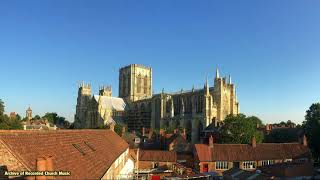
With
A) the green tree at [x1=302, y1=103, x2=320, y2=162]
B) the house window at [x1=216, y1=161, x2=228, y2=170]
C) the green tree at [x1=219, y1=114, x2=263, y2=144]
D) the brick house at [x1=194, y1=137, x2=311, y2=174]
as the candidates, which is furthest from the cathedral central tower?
the house window at [x1=216, y1=161, x2=228, y2=170]

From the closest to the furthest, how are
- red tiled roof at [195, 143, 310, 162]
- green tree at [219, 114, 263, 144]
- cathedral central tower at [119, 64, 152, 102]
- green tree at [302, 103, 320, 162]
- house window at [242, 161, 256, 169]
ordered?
red tiled roof at [195, 143, 310, 162] < house window at [242, 161, 256, 169] < green tree at [302, 103, 320, 162] < green tree at [219, 114, 263, 144] < cathedral central tower at [119, 64, 152, 102]

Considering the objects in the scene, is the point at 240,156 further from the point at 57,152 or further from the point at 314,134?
the point at 57,152

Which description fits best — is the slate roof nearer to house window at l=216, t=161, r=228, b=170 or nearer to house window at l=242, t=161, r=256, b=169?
house window at l=216, t=161, r=228, b=170

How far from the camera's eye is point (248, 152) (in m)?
58.2

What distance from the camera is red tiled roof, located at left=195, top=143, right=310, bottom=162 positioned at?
56.7 meters

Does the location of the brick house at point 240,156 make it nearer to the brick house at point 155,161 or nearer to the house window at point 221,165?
the house window at point 221,165

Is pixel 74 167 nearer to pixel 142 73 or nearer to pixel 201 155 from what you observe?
pixel 201 155

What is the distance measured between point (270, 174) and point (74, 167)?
3485 cm

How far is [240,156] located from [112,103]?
9524 centimetres

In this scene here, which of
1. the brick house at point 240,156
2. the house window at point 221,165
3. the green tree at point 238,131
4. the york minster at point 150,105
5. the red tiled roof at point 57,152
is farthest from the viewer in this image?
the york minster at point 150,105

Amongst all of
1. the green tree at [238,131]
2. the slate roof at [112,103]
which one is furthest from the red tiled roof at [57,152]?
the slate roof at [112,103]

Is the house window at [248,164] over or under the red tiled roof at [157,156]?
under

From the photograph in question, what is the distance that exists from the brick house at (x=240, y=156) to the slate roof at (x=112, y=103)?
3484 inches

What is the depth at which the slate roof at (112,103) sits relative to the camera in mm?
142800
